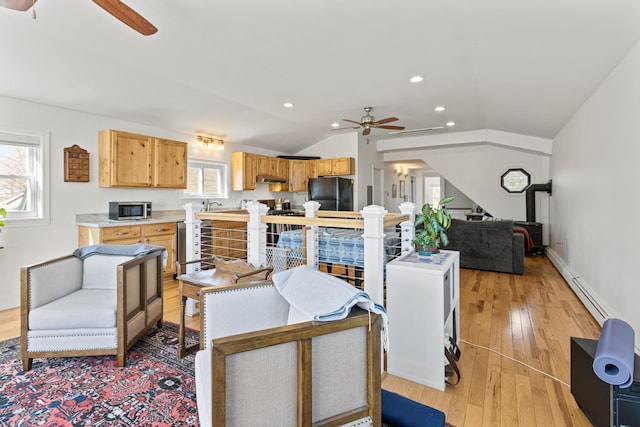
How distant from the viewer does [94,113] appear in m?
4.21

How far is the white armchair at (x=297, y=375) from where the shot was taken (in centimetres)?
97

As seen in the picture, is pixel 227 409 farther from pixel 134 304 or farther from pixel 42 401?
pixel 134 304

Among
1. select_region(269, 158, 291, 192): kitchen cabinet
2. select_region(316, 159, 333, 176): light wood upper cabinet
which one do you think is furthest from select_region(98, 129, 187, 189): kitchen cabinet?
select_region(316, 159, 333, 176): light wood upper cabinet

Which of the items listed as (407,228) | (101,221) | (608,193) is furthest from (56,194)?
(608,193)

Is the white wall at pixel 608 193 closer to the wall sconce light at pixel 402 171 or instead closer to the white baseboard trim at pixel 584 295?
the white baseboard trim at pixel 584 295

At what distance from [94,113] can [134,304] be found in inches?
121

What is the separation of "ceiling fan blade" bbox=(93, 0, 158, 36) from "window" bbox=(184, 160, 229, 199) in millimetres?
3900

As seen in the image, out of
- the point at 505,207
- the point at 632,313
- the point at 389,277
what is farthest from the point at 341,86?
the point at 505,207

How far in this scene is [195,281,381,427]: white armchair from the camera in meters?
0.97

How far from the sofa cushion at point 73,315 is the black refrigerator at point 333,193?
15.7ft

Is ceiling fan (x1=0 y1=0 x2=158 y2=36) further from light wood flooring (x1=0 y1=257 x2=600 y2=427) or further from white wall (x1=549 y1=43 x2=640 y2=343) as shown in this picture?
white wall (x1=549 y1=43 x2=640 y2=343)

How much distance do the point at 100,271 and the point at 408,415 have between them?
8.43ft

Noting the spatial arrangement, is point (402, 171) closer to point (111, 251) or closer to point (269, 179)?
point (269, 179)

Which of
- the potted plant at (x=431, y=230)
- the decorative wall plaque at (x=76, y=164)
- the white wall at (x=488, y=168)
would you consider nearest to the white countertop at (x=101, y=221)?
the decorative wall plaque at (x=76, y=164)
